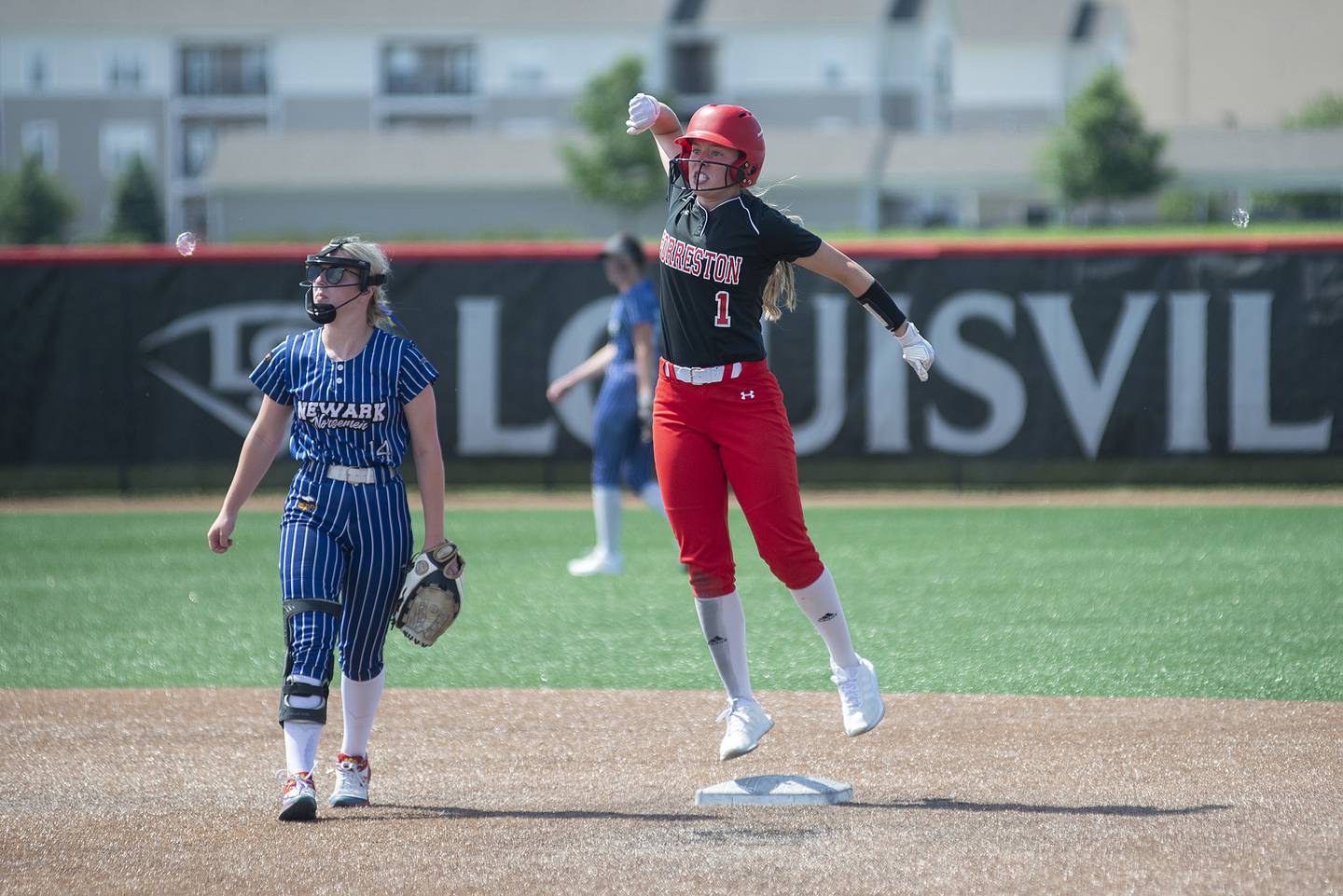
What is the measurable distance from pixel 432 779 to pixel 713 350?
1.77 metres

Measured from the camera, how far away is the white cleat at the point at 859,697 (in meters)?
5.20

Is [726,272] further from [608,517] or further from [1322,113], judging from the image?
[1322,113]

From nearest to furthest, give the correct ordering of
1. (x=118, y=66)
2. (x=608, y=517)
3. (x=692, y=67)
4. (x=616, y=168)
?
(x=608, y=517) < (x=616, y=168) < (x=692, y=67) < (x=118, y=66)

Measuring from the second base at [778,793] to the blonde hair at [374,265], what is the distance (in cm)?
185

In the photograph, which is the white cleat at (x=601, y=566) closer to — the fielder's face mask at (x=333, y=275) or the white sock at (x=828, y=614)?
the white sock at (x=828, y=614)

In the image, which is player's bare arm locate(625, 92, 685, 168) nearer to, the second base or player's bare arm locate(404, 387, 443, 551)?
player's bare arm locate(404, 387, 443, 551)

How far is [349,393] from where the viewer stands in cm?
488

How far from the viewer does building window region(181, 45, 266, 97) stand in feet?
202

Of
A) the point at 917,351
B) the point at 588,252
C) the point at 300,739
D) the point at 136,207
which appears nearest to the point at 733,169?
the point at 917,351

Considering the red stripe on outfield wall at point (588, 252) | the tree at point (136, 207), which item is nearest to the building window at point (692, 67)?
the tree at point (136, 207)

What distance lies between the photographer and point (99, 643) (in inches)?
318

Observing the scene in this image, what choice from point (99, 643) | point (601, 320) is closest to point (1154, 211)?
point (601, 320)

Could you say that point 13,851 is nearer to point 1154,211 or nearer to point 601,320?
point 601,320

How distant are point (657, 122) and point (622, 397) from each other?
4.52m
